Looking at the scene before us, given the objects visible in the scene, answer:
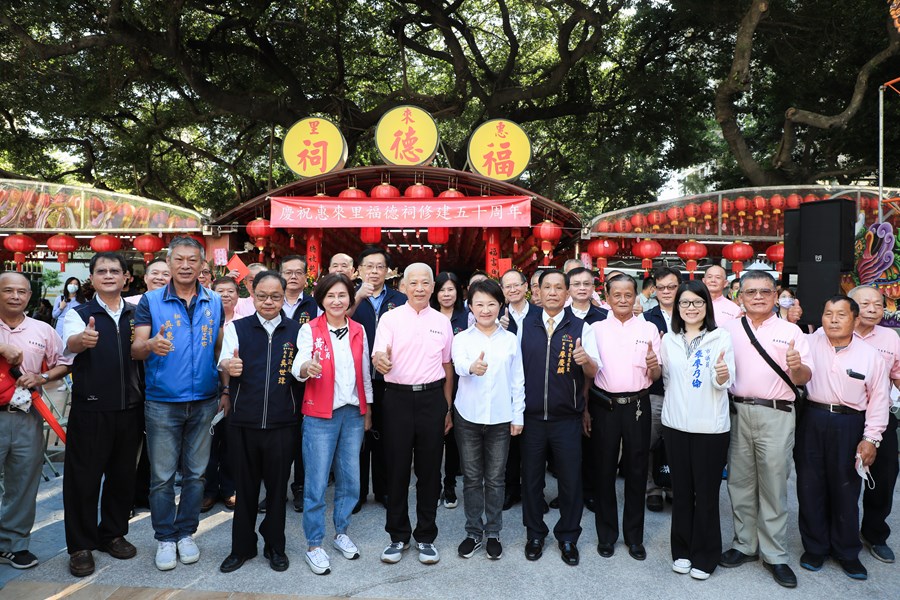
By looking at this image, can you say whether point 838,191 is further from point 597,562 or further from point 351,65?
point 351,65

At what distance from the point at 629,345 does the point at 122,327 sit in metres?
2.97

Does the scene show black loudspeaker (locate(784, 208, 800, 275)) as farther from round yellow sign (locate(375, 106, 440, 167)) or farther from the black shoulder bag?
round yellow sign (locate(375, 106, 440, 167))

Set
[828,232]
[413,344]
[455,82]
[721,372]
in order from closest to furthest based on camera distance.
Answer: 1. [721,372]
2. [413,344]
3. [828,232]
4. [455,82]

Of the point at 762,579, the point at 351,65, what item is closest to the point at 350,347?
the point at 762,579

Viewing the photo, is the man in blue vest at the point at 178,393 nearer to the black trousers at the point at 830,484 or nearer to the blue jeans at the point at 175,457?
the blue jeans at the point at 175,457

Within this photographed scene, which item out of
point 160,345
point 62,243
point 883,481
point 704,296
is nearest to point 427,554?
point 160,345

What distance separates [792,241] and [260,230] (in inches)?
281

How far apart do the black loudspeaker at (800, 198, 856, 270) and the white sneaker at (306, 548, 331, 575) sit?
4161 millimetres

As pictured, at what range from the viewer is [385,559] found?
3236 mm

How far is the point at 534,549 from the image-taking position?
3.33 m

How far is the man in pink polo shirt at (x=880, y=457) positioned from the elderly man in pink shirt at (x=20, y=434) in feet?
15.8

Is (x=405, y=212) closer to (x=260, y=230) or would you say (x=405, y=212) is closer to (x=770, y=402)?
(x=260, y=230)

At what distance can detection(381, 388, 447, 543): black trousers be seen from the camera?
10.8 feet

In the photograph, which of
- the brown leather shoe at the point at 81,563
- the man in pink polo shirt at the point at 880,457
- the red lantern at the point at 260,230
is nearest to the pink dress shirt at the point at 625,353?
the man in pink polo shirt at the point at 880,457
